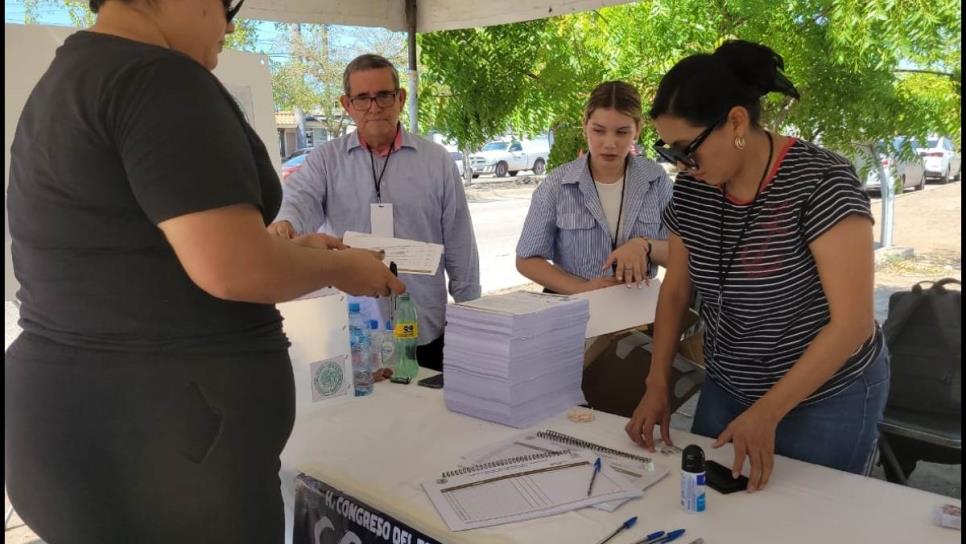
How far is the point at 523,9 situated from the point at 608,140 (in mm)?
994

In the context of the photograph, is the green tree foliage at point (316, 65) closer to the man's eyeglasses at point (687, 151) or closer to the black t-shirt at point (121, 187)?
the man's eyeglasses at point (687, 151)

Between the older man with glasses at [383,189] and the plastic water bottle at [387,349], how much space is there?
51cm

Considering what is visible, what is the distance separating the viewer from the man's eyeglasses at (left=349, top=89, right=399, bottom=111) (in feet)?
8.75

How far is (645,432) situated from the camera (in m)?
1.55

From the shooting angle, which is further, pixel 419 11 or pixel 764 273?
pixel 419 11

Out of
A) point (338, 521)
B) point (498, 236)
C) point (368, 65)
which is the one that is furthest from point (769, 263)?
point (498, 236)

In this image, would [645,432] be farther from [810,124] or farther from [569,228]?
[810,124]

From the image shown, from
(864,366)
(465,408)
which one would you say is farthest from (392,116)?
(864,366)

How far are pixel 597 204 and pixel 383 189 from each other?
0.76 metres

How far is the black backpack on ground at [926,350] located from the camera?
262 centimetres

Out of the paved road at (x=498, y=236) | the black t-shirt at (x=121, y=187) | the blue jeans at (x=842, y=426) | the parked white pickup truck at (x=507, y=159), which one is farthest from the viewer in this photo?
the parked white pickup truck at (x=507, y=159)

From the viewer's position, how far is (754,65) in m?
1.41

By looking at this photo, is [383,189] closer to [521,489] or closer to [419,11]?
[419,11]

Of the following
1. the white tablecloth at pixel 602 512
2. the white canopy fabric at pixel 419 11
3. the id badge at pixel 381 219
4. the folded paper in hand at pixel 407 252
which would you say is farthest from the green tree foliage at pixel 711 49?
the white tablecloth at pixel 602 512
